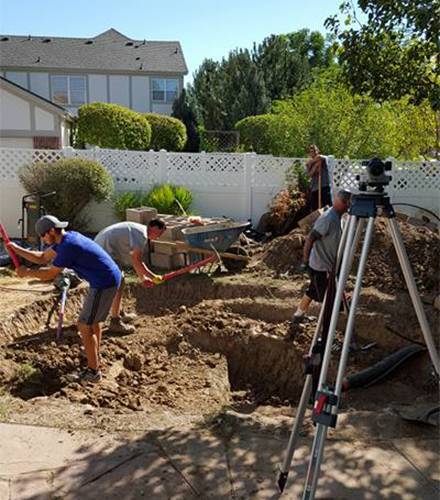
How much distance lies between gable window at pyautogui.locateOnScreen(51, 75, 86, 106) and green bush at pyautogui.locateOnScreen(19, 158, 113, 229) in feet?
66.8

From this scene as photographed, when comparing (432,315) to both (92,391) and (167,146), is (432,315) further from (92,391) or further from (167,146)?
(167,146)

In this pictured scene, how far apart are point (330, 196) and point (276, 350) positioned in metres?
4.69

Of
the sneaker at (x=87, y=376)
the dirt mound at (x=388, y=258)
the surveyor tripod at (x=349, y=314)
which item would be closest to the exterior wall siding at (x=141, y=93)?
the dirt mound at (x=388, y=258)

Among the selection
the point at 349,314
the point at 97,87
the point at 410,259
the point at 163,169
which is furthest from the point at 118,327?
the point at 97,87

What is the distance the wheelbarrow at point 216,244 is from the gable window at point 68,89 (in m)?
23.6

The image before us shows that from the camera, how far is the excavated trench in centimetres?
500

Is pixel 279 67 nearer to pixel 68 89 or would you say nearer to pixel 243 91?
pixel 243 91

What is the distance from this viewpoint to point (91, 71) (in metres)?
29.2

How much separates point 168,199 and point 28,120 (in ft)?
38.6

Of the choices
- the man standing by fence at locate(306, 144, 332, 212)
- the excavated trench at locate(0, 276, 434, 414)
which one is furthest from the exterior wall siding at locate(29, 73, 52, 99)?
the excavated trench at locate(0, 276, 434, 414)

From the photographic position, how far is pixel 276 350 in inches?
250

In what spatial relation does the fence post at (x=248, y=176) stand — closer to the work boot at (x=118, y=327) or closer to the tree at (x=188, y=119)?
the work boot at (x=118, y=327)

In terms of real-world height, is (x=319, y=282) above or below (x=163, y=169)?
below

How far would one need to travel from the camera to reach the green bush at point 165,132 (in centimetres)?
2373
